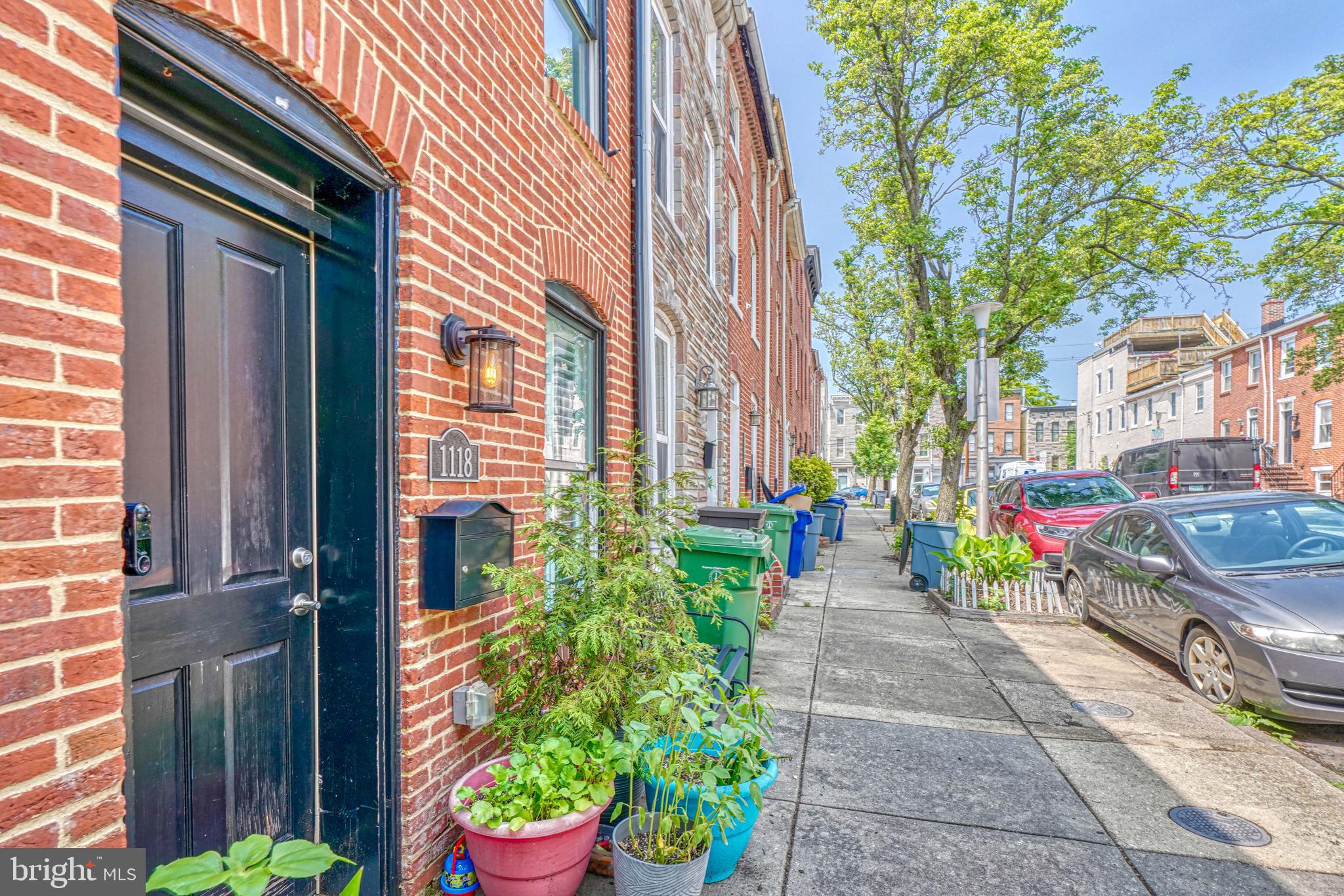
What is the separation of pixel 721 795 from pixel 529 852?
2.19 feet

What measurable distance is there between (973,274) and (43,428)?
521 inches

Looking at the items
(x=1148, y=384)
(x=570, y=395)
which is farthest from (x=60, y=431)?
(x=1148, y=384)

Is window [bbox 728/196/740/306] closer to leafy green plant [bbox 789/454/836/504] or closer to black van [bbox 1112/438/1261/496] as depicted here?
leafy green plant [bbox 789/454/836/504]

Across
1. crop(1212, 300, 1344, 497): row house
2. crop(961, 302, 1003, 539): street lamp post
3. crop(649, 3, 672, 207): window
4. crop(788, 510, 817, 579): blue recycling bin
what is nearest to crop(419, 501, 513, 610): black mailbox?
crop(649, 3, 672, 207): window

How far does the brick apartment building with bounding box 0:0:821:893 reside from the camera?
122 cm

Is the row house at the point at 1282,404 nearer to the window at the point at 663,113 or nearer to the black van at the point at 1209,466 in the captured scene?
the black van at the point at 1209,466

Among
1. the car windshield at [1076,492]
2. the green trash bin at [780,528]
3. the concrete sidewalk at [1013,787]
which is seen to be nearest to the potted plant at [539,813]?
the concrete sidewalk at [1013,787]

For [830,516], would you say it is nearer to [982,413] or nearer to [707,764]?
[982,413]

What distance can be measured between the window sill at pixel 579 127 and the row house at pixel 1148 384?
32.4m

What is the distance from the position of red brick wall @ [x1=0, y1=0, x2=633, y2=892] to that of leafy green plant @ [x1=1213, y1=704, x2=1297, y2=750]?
467 centimetres

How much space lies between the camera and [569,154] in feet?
12.0

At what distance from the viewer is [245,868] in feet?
4.29

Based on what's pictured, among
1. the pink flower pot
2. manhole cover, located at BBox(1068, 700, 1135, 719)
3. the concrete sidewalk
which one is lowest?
manhole cover, located at BBox(1068, 700, 1135, 719)

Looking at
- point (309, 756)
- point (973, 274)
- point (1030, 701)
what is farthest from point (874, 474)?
point (309, 756)
